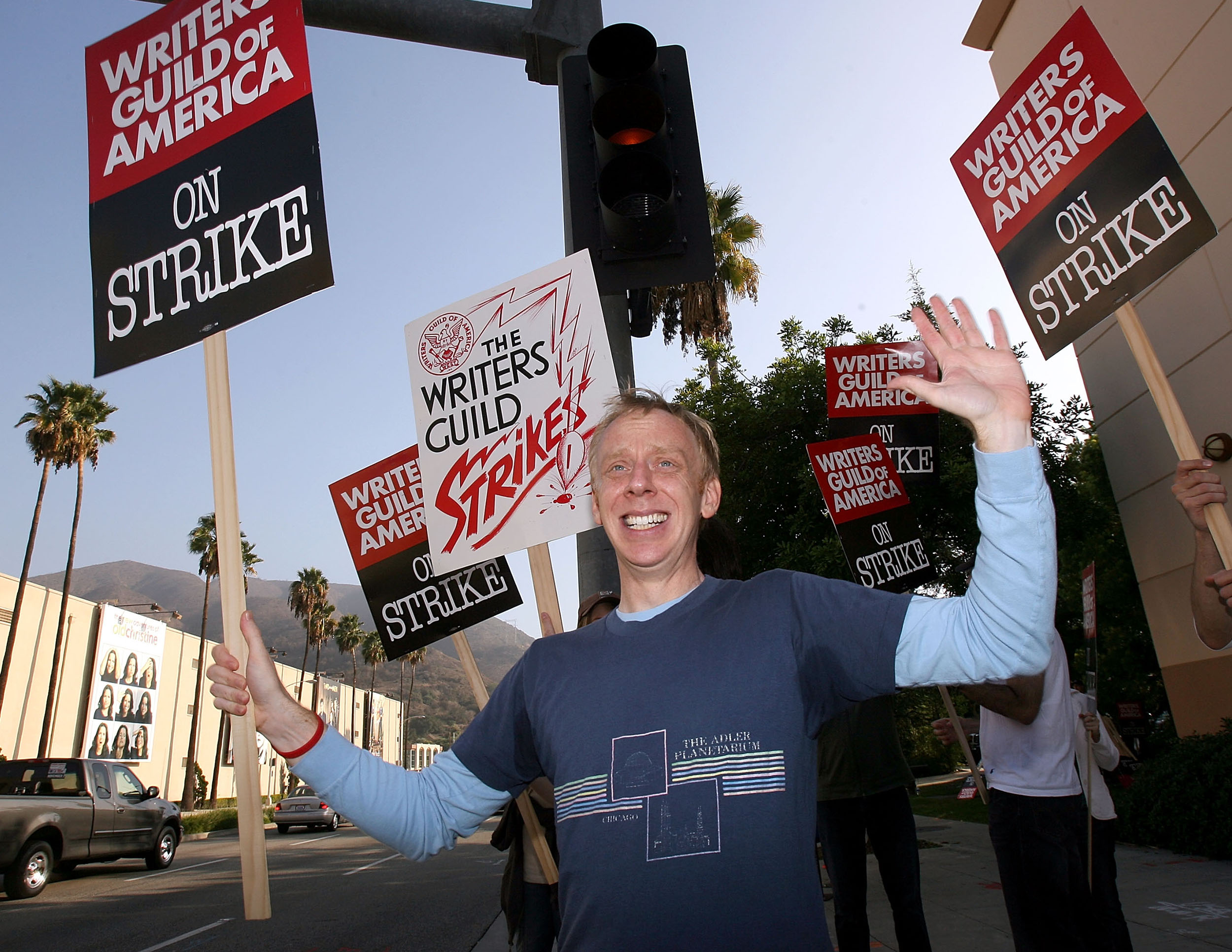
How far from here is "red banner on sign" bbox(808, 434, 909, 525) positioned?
7.23 metres

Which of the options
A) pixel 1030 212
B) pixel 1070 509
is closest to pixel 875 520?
A: pixel 1030 212

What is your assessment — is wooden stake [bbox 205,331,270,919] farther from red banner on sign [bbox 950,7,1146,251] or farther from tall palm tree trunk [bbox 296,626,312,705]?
tall palm tree trunk [bbox 296,626,312,705]

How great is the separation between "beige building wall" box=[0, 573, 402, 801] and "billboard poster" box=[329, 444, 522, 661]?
702 inches

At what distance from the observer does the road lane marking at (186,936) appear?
25.1 feet

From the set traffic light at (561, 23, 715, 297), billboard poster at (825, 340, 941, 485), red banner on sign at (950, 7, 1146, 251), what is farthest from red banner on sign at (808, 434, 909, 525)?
traffic light at (561, 23, 715, 297)

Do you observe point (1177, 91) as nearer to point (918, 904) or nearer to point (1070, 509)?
point (1070, 509)

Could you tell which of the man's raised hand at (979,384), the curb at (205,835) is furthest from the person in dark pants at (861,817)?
the curb at (205,835)

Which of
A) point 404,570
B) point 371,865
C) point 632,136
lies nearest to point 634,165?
point 632,136

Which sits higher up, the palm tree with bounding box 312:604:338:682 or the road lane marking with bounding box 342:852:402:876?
the palm tree with bounding box 312:604:338:682

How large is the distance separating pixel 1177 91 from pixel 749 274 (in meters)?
14.7

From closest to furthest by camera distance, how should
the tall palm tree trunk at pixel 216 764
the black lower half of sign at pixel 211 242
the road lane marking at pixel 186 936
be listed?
the black lower half of sign at pixel 211 242 < the road lane marking at pixel 186 936 < the tall palm tree trunk at pixel 216 764

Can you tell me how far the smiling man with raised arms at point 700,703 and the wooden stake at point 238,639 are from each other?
164mm

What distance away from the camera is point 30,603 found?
99.0ft

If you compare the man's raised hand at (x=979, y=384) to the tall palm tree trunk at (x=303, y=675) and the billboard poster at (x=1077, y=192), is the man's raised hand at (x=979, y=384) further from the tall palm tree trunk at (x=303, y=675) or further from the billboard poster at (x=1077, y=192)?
the tall palm tree trunk at (x=303, y=675)
